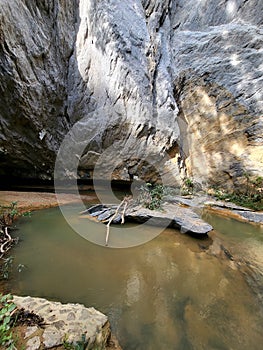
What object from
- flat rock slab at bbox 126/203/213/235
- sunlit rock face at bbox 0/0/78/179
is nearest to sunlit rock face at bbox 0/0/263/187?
sunlit rock face at bbox 0/0/78/179

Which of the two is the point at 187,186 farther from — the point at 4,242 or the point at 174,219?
the point at 4,242

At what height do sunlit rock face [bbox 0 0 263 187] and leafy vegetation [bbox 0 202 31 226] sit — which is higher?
sunlit rock face [bbox 0 0 263 187]

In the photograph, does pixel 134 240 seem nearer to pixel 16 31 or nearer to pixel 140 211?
pixel 140 211

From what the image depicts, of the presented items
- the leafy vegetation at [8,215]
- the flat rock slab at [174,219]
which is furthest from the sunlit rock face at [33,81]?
the flat rock slab at [174,219]

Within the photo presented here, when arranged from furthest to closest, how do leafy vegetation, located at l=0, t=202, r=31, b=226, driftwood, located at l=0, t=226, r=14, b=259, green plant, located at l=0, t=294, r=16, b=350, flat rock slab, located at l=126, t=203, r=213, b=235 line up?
1. flat rock slab, located at l=126, t=203, r=213, b=235
2. leafy vegetation, located at l=0, t=202, r=31, b=226
3. driftwood, located at l=0, t=226, r=14, b=259
4. green plant, located at l=0, t=294, r=16, b=350

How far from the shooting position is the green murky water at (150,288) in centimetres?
181

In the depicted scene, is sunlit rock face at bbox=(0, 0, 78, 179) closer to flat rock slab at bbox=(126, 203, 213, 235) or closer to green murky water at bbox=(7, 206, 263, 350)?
green murky water at bbox=(7, 206, 263, 350)

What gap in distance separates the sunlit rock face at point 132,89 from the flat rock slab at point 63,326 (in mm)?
5858

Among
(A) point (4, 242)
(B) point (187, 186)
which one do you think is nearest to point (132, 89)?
(B) point (187, 186)

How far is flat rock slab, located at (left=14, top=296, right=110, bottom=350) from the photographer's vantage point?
1345mm

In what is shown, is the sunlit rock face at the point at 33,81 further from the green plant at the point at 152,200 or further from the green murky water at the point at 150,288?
the green murky water at the point at 150,288

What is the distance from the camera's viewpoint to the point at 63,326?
1491mm

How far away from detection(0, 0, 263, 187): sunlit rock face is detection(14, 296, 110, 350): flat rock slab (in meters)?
5.86

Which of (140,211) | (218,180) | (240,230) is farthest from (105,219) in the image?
(218,180)
